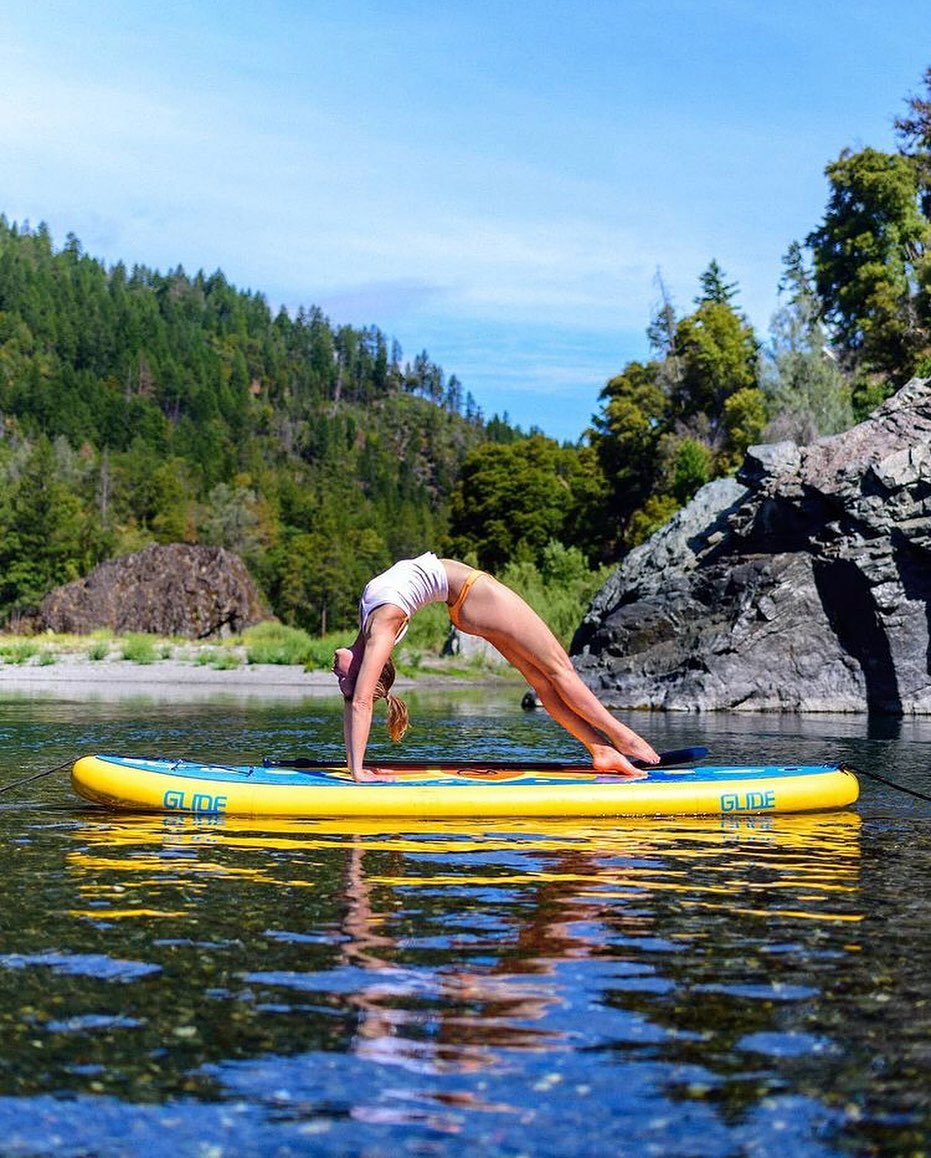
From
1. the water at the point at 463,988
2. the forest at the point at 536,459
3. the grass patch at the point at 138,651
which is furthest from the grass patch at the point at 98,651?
the water at the point at 463,988

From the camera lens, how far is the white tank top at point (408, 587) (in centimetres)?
957

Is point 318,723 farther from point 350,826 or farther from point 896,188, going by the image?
point 896,188

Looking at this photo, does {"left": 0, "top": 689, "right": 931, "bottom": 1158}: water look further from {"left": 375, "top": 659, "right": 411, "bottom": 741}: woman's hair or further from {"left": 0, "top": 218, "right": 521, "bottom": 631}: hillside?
{"left": 0, "top": 218, "right": 521, "bottom": 631}: hillside

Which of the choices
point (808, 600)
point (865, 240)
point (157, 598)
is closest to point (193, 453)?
point (157, 598)

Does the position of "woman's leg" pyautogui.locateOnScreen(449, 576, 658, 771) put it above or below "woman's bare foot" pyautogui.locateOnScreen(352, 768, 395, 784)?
above

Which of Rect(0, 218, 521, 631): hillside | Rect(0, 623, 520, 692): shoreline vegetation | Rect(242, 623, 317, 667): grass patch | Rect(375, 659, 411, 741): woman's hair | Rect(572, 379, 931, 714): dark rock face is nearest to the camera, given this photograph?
Rect(375, 659, 411, 741): woman's hair

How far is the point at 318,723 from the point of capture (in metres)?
21.0

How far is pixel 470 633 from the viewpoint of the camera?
975 centimetres

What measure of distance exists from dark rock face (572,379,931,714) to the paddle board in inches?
608

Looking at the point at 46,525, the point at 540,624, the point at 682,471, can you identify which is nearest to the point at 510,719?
the point at 540,624

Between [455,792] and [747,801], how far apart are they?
2019 mm

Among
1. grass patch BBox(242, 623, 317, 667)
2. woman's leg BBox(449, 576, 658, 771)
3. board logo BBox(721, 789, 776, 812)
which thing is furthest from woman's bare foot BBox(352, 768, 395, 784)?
grass patch BBox(242, 623, 317, 667)

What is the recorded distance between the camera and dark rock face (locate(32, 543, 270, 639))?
160 ft

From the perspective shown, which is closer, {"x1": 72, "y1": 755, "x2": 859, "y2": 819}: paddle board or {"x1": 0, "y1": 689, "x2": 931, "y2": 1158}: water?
{"x1": 0, "y1": 689, "x2": 931, "y2": 1158}: water
